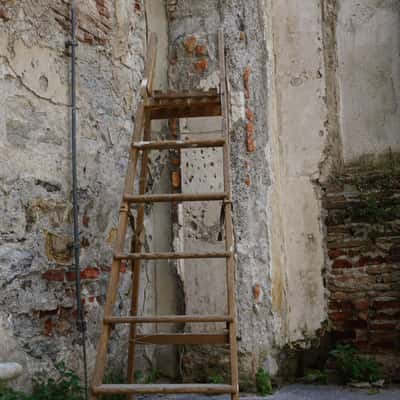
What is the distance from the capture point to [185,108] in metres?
3.04

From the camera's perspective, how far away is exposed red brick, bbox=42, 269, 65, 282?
2775 mm

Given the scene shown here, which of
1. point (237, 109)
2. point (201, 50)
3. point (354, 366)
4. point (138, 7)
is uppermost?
point (138, 7)

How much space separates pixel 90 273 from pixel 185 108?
0.93 metres

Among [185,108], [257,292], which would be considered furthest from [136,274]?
[185,108]

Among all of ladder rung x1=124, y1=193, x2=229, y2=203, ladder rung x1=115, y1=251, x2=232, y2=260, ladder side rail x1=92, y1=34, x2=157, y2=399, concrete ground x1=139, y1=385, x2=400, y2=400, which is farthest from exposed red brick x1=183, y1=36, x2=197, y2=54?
concrete ground x1=139, y1=385, x2=400, y2=400

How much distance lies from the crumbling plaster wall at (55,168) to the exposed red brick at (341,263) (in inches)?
44.5

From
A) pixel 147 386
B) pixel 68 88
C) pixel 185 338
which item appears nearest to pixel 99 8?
pixel 68 88

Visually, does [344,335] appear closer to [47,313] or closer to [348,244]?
[348,244]

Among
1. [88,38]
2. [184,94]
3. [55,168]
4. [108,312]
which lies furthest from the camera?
[88,38]

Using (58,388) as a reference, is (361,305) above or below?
above

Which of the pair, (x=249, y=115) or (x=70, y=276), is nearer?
(x=70, y=276)

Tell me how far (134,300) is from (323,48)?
1.95 meters

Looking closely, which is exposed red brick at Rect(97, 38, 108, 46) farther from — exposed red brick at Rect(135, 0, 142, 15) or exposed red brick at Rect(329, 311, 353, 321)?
exposed red brick at Rect(329, 311, 353, 321)

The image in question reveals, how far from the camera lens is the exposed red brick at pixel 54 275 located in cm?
277
